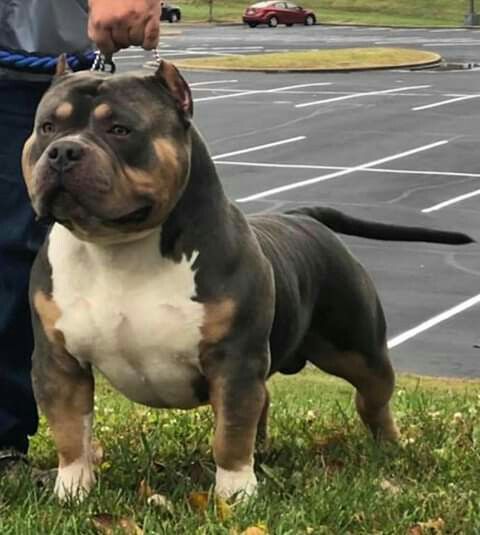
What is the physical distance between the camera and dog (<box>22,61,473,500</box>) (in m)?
3.73

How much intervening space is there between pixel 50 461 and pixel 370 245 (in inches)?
405

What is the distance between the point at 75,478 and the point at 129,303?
675 mm

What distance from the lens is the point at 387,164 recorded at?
873 inches

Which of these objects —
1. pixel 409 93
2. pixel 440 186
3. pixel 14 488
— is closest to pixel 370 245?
pixel 440 186

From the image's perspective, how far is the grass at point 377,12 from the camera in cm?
6988

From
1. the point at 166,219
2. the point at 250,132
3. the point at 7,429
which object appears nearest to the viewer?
the point at 166,219

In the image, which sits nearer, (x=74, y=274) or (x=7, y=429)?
(x=74, y=274)

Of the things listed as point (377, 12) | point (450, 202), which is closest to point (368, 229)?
point (450, 202)

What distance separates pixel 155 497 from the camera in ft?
14.0

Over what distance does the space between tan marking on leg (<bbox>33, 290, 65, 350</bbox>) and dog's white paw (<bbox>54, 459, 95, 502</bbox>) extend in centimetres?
43

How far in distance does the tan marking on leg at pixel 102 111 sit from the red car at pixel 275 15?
63.9 m

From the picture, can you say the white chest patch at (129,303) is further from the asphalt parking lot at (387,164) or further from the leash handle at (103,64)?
the asphalt parking lot at (387,164)

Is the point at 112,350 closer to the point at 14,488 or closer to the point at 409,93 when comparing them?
the point at 14,488

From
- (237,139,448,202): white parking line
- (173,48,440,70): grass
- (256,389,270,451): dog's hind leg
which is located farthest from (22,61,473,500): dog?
(173,48,440,70): grass
